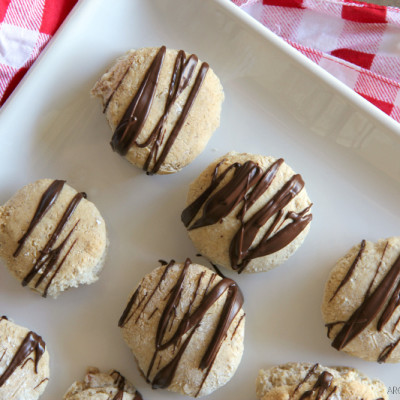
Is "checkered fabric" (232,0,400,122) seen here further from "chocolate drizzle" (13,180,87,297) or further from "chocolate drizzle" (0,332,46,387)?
"chocolate drizzle" (0,332,46,387)

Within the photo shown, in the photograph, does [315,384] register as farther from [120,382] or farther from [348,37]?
[348,37]

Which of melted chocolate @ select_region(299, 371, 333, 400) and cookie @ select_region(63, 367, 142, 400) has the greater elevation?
melted chocolate @ select_region(299, 371, 333, 400)

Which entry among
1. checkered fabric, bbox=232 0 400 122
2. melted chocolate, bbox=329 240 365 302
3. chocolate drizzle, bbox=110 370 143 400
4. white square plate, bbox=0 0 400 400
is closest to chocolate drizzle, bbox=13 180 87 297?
white square plate, bbox=0 0 400 400

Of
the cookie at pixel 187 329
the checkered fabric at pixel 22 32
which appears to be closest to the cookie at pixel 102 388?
the cookie at pixel 187 329

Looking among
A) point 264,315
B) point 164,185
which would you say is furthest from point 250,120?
point 264,315

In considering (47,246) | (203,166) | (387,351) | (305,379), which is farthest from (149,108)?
(387,351)

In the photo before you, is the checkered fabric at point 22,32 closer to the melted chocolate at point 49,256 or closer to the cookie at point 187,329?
the melted chocolate at point 49,256

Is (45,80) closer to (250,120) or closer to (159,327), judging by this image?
(250,120)
